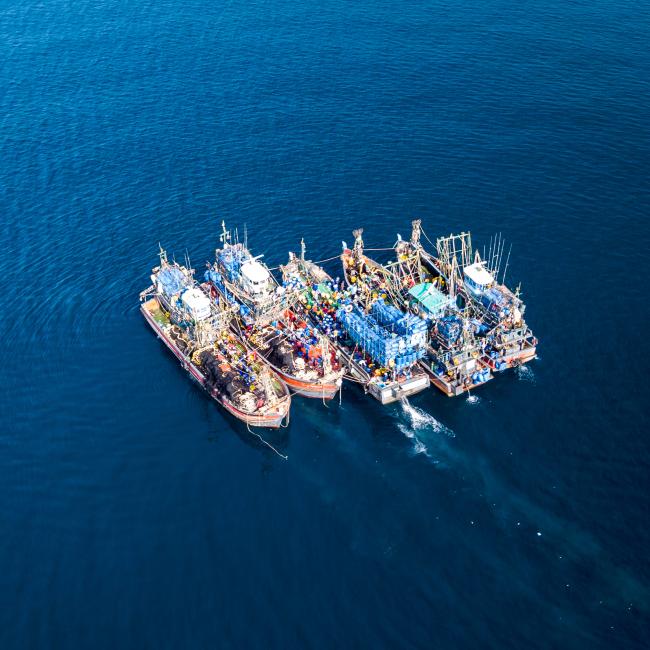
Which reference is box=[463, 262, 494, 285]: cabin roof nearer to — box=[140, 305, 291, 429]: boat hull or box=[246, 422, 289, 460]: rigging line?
box=[140, 305, 291, 429]: boat hull

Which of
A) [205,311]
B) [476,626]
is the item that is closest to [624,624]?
[476,626]

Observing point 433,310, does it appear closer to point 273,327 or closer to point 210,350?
point 273,327

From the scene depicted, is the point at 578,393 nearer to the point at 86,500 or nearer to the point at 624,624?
the point at 624,624

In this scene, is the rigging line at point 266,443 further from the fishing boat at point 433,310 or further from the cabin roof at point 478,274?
the cabin roof at point 478,274

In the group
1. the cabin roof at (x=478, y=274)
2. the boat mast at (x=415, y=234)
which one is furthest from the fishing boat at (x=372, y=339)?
the boat mast at (x=415, y=234)

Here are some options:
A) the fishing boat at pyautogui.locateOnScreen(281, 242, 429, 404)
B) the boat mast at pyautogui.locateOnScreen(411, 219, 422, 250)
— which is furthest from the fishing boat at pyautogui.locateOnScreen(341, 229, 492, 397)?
the fishing boat at pyautogui.locateOnScreen(281, 242, 429, 404)

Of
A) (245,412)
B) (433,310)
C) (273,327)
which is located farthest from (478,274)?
(245,412)
